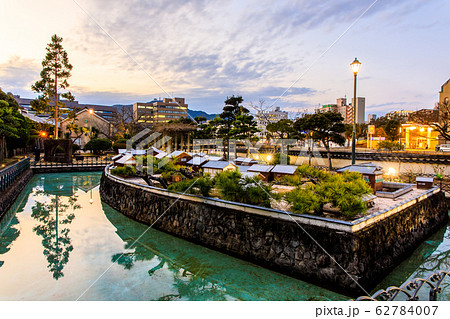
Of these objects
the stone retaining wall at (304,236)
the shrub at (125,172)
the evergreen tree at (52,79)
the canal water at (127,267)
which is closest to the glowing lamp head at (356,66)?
the stone retaining wall at (304,236)

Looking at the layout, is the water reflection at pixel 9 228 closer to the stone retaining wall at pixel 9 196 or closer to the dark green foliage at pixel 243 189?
the stone retaining wall at pixel 9 196

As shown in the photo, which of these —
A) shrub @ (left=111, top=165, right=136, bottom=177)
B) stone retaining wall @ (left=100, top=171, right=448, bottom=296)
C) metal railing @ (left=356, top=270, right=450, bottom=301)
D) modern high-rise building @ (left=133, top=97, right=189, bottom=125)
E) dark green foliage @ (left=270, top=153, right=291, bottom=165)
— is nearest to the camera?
metal railing @ (left=356, top=270, right=450, bottom=301)

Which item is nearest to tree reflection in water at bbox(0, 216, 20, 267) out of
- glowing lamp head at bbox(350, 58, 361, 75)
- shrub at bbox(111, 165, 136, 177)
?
shrub at bbox(111, 165, 136, 177)

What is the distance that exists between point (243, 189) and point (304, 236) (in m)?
3.16

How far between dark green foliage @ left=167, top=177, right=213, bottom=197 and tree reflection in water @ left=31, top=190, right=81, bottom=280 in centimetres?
476

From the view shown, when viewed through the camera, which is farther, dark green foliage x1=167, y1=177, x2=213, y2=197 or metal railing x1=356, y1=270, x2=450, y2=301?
dark green foliage x1=167, y1=177, x2=213, y2=197

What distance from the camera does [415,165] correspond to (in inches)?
846

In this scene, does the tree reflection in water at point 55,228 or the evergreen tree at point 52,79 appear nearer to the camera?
the tree reflection in water at point 55,228

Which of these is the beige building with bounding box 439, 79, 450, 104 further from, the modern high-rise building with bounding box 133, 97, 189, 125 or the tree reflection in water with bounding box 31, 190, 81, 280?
the modern high-rise building with bounding box 133, 97, 189, 125

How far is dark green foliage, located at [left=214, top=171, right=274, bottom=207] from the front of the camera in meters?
9.84

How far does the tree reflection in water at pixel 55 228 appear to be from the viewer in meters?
9.67

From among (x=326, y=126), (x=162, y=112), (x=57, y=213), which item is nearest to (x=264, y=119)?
(x=326, y=126)

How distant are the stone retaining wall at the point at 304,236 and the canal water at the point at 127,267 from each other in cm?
34

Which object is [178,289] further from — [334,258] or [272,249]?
[334,258]
